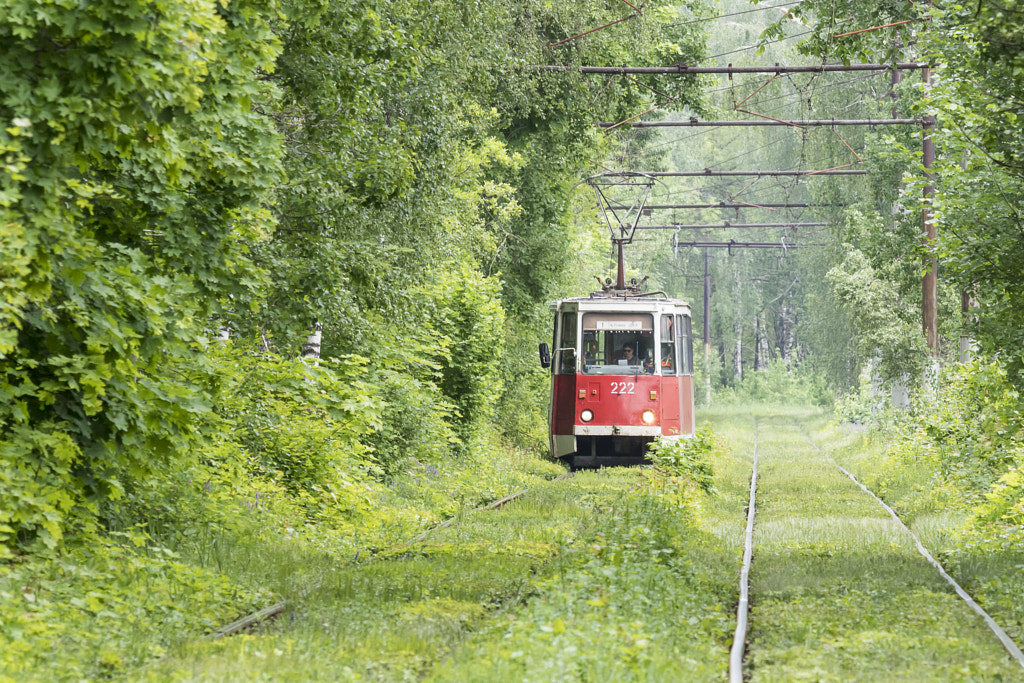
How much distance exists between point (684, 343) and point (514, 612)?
14538mm

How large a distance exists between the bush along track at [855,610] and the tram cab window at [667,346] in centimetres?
602

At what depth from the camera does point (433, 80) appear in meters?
15.8

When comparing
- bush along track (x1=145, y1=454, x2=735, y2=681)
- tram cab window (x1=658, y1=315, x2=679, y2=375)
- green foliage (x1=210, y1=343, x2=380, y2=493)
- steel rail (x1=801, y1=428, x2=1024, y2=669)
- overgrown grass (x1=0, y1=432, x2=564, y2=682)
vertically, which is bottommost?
steel rail (x1=801, y1=428, x2=1024, y2=669)

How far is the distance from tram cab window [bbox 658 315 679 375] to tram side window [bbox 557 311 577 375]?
1.59m

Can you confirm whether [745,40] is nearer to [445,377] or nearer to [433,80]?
[445,377]

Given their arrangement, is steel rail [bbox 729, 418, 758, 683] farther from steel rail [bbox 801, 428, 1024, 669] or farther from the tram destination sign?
the tram destination sign

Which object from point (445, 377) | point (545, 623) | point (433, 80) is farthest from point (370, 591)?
point (445, 377)

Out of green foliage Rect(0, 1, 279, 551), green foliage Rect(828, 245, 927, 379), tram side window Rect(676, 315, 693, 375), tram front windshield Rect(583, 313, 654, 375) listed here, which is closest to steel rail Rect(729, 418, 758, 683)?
green foliage Rect(0, 1, 279, 551)

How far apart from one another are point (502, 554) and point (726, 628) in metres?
3.13

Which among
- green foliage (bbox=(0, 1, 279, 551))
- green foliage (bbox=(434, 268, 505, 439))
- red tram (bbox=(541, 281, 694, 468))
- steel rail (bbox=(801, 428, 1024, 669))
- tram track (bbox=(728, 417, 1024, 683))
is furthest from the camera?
red tram (bbox=(541, 281, 694, 468))

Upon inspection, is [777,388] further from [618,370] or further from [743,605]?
[743,605]

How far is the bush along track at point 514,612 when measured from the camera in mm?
6996

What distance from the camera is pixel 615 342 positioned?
Result: 73.2 ft

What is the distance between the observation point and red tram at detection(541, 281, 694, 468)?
21953 mm
